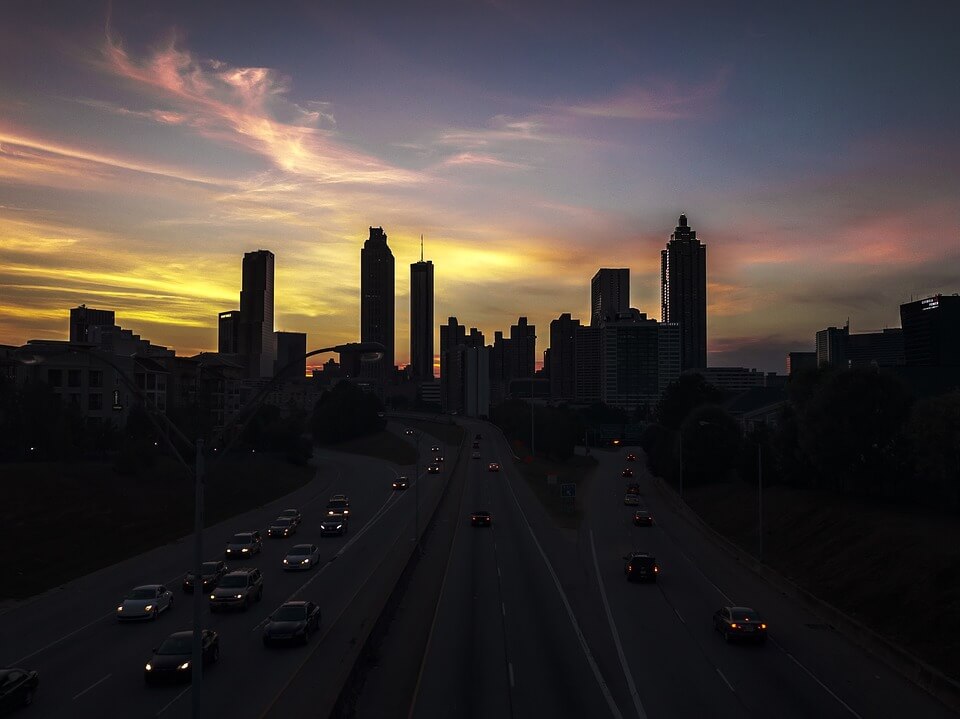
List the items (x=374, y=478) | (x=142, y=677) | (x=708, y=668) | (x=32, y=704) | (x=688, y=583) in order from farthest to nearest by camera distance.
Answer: (x=374, y=478)
(x=688, y=583)
(x=708, y=668)
(x=142, y=677)
(x=32, y=704)

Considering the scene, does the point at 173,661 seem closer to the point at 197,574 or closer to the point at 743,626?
the point at 197,574

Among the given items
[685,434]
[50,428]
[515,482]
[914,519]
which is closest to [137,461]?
[50,428]

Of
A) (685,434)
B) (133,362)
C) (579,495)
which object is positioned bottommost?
(579,495)

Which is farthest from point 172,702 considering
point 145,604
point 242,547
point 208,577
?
point 242,547

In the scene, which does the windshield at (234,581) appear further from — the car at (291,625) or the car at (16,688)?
the car at (16,688)

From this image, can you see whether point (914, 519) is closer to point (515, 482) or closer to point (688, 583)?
point (688, 583)

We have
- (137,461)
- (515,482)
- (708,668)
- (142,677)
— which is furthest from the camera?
(515,482)

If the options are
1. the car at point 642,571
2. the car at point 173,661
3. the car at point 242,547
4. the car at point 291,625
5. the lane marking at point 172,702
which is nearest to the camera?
the lane marking at point 172,702

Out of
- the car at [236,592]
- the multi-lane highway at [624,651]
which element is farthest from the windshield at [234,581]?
the multi-lane highway at [624,651]

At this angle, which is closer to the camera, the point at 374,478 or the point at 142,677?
the point at 142,677
